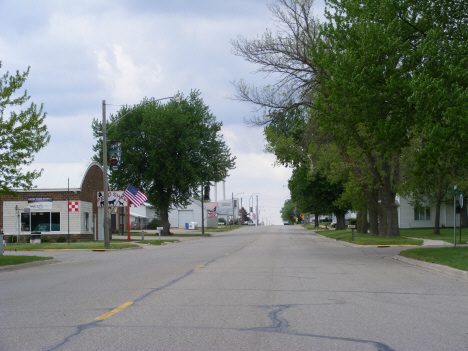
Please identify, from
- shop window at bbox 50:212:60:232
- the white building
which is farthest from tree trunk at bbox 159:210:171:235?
the white building

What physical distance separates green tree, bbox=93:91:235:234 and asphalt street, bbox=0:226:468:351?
109 ft

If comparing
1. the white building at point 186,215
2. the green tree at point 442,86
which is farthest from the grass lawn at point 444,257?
the white building at point 186,215

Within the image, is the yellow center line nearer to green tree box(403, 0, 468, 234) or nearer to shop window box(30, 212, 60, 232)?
green tree box(403, 0, 468, 234)

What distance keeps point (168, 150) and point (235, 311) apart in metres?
40.5

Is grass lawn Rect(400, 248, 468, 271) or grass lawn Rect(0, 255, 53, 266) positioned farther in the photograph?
grass lawn Rect(0, 255, 53, 266)

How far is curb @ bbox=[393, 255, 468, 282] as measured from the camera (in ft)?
44.1

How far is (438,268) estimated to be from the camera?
15.2m

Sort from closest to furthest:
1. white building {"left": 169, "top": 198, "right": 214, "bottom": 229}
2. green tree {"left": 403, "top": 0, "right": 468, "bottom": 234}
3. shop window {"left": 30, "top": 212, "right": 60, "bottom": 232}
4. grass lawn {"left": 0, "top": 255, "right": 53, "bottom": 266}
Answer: green tree {"left": 403, "top": 0, "right": 468, "bottom": 234} → grass lawn {"left": 0, "top": 255, "right": 53, "bottom": 266} → shop window {"left": 30, "top": 212, "right": 60, "bottom": 232} → white building {"left": 169, "top": 198, "right": 214, "bottom": 229}

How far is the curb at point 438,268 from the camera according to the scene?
13438mm

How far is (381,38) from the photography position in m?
17.6

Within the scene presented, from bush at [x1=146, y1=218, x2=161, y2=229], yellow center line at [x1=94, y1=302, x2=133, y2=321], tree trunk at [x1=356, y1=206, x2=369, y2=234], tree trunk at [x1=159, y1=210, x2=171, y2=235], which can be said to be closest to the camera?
yellow center line at [x1=94, y1=302, x2=133, y2=321]

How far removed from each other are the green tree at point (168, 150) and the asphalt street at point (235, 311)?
33283 mm

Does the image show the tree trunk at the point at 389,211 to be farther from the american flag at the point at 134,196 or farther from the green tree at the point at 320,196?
the green tree at the point at 320,196

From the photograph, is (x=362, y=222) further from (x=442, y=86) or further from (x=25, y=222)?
(x=442, y=86)
